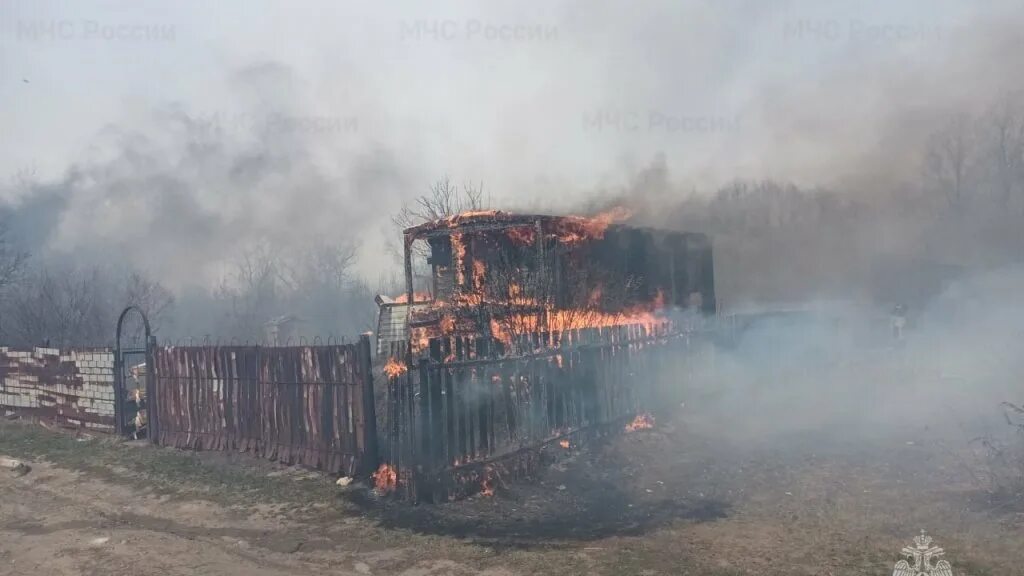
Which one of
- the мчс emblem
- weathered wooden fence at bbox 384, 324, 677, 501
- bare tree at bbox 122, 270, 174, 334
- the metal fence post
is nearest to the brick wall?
the metal fence post

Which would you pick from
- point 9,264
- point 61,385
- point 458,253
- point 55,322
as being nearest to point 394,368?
point 458,253

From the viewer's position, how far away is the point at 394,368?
6773mm

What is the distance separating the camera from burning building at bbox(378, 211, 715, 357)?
425 inches

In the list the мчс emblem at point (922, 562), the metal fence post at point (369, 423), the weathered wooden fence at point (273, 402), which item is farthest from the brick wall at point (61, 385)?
the мчс emblem at point (922, 562)

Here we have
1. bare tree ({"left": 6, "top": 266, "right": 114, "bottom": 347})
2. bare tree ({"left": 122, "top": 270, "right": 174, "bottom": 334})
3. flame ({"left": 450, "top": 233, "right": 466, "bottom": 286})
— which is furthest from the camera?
bare tree ({"left": 122, "top": 270, "right": 174, "bottom": 334})

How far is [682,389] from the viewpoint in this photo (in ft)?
36.6

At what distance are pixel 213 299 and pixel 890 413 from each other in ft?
144

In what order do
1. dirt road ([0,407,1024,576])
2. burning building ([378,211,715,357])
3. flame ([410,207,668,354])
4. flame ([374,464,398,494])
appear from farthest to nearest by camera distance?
1. burning building ([378,211,715,357])
2. flame ([410,207,668,354])
3. flame ([374,464,398,494])
4. dirt road ([0,407,1024,576])

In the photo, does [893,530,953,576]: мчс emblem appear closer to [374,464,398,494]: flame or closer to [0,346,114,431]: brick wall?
[374,464,398,494]: flame

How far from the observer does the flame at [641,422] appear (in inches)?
379

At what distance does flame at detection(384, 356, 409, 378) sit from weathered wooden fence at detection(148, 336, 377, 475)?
36.5 inches

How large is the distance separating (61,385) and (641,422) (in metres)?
11.4

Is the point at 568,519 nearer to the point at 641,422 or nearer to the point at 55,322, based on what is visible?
the point at 641,422

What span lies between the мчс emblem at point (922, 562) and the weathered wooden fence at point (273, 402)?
17.7 ft
